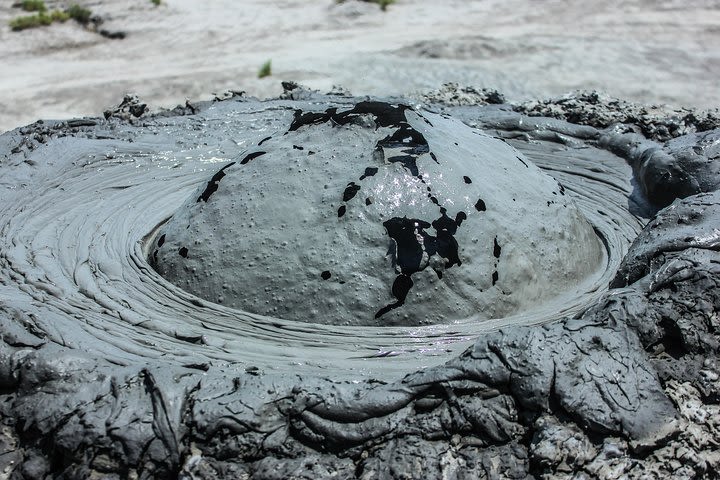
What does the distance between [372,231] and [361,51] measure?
5.57 meters

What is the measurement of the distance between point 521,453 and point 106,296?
4.92 ft

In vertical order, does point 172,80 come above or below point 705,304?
below

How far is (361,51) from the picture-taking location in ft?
26.2

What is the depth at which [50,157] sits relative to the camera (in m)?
3.78

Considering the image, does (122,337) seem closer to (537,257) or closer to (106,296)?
(106,296)

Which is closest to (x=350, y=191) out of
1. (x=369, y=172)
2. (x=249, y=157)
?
(x=369, y=172)

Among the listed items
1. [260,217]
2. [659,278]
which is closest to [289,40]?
[260,217]

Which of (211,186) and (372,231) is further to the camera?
(211,186)

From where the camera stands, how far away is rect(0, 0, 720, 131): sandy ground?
7129 mm

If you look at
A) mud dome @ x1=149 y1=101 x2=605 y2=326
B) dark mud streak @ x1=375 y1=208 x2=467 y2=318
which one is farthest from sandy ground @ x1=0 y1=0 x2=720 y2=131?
dark mud streak @ x1=375 y1=208 x2=467 y2=318

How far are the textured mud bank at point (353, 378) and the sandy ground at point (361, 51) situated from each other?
4203 millimetres

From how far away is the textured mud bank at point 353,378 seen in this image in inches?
79.0

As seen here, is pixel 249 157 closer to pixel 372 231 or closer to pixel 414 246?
pixel 372 231

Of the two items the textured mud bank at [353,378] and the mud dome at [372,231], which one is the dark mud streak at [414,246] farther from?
the textured mud bank at [353,378]
